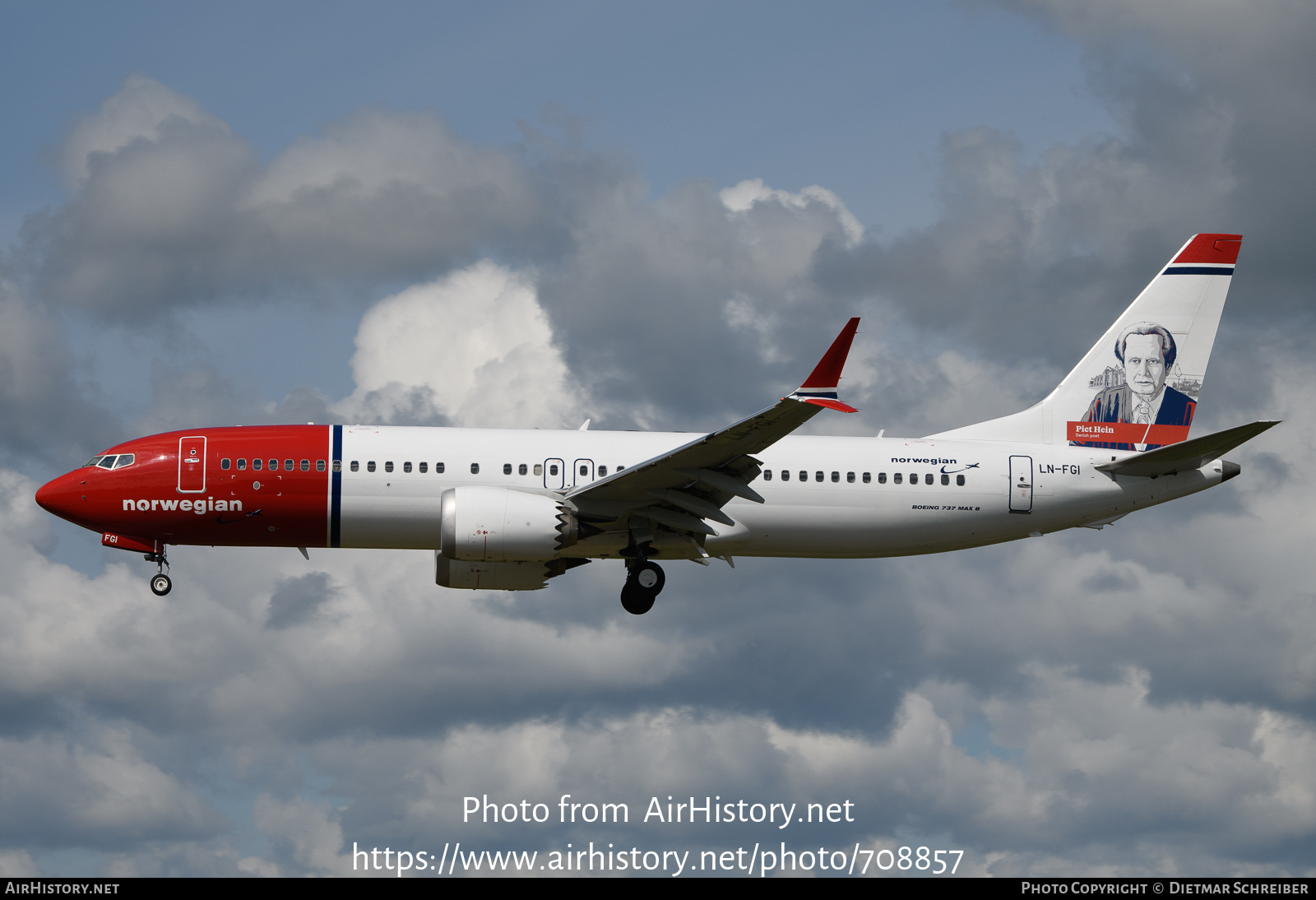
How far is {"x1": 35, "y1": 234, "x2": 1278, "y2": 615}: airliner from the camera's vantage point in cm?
3403

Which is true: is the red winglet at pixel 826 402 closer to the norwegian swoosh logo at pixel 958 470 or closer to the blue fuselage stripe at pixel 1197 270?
the norwegian swoosh logo at pixel 958 470

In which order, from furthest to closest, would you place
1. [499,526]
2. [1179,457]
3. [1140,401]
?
[1140,401], [1179,457], [499,526]

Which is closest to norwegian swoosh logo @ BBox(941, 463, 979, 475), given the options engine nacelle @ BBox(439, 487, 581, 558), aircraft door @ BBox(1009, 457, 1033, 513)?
aircraft door @ BBox(1009, 457, 1033, 513)

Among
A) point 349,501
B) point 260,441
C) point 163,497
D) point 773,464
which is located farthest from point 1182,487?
→ point 163,497

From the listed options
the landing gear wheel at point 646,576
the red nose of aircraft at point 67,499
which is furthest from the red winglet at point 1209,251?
the red nose of aircraft at point 67,499

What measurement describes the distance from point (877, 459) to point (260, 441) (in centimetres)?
1638

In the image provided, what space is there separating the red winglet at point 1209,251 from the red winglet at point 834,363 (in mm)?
17756

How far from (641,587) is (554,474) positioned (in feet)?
12.8

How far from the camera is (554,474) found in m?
35.6

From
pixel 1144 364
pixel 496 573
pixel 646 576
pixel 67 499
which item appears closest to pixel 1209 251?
pixel 1144 364

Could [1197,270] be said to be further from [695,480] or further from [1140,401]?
[695,480]

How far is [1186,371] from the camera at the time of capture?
41.7m

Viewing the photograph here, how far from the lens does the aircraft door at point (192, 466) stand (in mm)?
34844
